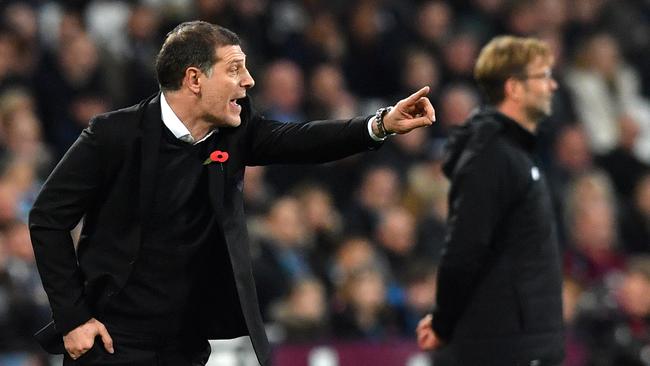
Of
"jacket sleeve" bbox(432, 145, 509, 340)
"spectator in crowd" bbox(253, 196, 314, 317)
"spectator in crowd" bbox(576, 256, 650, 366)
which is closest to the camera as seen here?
"jacket sleeve" bbox(432, 145, 509, 340)

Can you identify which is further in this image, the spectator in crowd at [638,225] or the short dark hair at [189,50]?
the spectator in crowd at [638,225]

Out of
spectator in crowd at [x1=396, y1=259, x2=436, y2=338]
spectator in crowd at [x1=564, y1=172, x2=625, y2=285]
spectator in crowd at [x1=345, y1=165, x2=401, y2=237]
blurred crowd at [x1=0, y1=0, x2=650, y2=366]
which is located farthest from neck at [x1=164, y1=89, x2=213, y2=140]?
spectator in crowd at [x1=345, y1=165, x2=401, y2=237]

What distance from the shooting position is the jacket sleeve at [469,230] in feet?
17.7

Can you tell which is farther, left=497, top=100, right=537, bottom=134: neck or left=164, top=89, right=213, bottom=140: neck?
left=497, top=100, right=537, bottom=134: neck

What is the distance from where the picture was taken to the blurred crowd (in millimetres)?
8406

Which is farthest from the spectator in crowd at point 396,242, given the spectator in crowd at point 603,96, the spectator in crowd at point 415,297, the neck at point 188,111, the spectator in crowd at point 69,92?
the neck at point 188,111

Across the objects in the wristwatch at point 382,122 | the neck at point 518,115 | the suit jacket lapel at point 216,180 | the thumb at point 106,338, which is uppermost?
the wristwatch at point 382,122

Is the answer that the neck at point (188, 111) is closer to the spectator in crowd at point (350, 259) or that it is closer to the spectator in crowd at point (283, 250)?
the spectator in crowd at point (283, 250)

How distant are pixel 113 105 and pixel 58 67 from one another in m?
0.45

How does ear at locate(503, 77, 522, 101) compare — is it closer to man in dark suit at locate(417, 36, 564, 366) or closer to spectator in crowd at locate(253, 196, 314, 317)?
man in dark suit at locate(417, 36, 564, 366)

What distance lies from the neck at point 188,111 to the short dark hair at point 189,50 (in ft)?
0.11

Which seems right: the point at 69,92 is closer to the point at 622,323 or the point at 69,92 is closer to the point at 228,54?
the point at 622,323

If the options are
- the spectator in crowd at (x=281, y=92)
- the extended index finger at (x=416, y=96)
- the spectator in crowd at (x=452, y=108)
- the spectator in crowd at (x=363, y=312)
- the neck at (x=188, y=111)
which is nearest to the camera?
the extended index finger at (x=416, y=96)

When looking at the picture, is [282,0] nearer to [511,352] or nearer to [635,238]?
[635,238]
